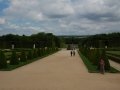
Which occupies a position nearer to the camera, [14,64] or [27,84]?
[27,84]

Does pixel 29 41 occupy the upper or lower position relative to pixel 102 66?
Result: upper

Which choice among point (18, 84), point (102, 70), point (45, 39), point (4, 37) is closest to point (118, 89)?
point (18, 84)

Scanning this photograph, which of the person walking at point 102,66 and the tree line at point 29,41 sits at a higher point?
the tree line at point 29,41

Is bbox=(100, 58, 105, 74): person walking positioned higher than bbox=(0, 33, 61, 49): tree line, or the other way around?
bbox=(0, 33, 61, 49): tree line

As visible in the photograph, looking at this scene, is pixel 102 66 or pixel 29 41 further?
pixel 29 41

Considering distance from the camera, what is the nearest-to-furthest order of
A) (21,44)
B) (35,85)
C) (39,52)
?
(35,85) → (39,52) → (21,44)

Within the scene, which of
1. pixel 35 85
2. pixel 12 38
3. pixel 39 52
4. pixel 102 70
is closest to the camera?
pixel 35 85

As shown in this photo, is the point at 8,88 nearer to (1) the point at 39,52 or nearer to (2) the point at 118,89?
(2) the point at 118,89

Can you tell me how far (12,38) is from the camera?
93750 mm

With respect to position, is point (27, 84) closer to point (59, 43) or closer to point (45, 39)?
point (45, 39)

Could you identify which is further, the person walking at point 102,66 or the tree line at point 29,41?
the tree line at point 29,41

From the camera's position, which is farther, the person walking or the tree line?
the tree line

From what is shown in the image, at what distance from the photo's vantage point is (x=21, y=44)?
7962 centimetres

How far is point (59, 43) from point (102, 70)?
86.3 meters
